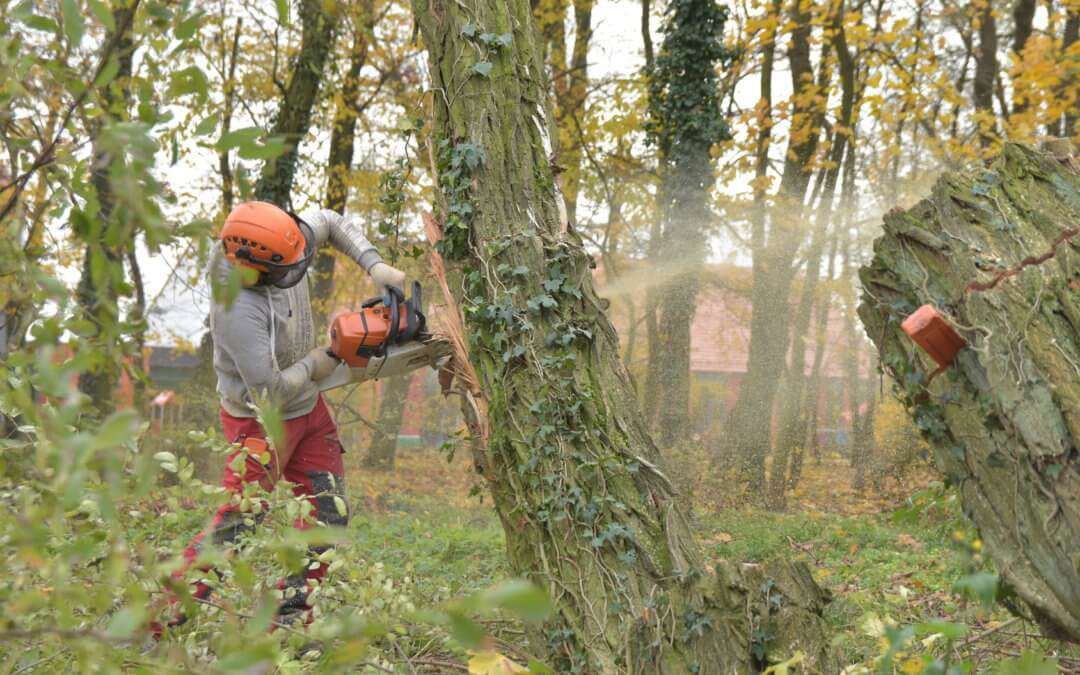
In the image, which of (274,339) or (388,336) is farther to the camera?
(274,339)

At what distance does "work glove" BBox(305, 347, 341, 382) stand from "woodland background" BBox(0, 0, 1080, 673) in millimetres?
575

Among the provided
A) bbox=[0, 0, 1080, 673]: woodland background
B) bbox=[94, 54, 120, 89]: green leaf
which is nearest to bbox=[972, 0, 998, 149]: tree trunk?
bbox=[0, 0, 1080, 673]: woodland background

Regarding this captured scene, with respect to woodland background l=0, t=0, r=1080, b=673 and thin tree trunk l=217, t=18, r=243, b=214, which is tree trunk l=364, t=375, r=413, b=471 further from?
thin tree trunk l=217, t=18, r=243, b=214

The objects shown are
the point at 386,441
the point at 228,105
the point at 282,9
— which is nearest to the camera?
the point at 282,9

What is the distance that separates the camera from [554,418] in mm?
3531

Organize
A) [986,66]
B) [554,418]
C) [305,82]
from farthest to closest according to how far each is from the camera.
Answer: [986,66] < [305,82] < [554,418]

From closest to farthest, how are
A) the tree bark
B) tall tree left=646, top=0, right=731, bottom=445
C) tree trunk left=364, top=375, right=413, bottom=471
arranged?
tall tree left=646, top=0, right=731, bottom=445
the tree bark
tree trunk left=364, top=375, right=413, bottom=471

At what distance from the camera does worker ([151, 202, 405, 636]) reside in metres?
4.20

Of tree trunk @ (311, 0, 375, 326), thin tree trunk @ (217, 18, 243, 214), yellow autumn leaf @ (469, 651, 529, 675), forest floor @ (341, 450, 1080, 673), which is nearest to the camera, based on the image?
yellow autumn leaf @ (469, 651, 529, 675)

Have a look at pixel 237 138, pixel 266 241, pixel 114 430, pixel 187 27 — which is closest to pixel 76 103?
pixel 187 27

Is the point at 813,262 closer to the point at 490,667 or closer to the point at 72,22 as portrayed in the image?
the point at 490,667

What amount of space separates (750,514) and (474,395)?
6815 mm

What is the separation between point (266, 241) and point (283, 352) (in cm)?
69

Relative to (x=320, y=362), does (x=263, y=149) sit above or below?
above
